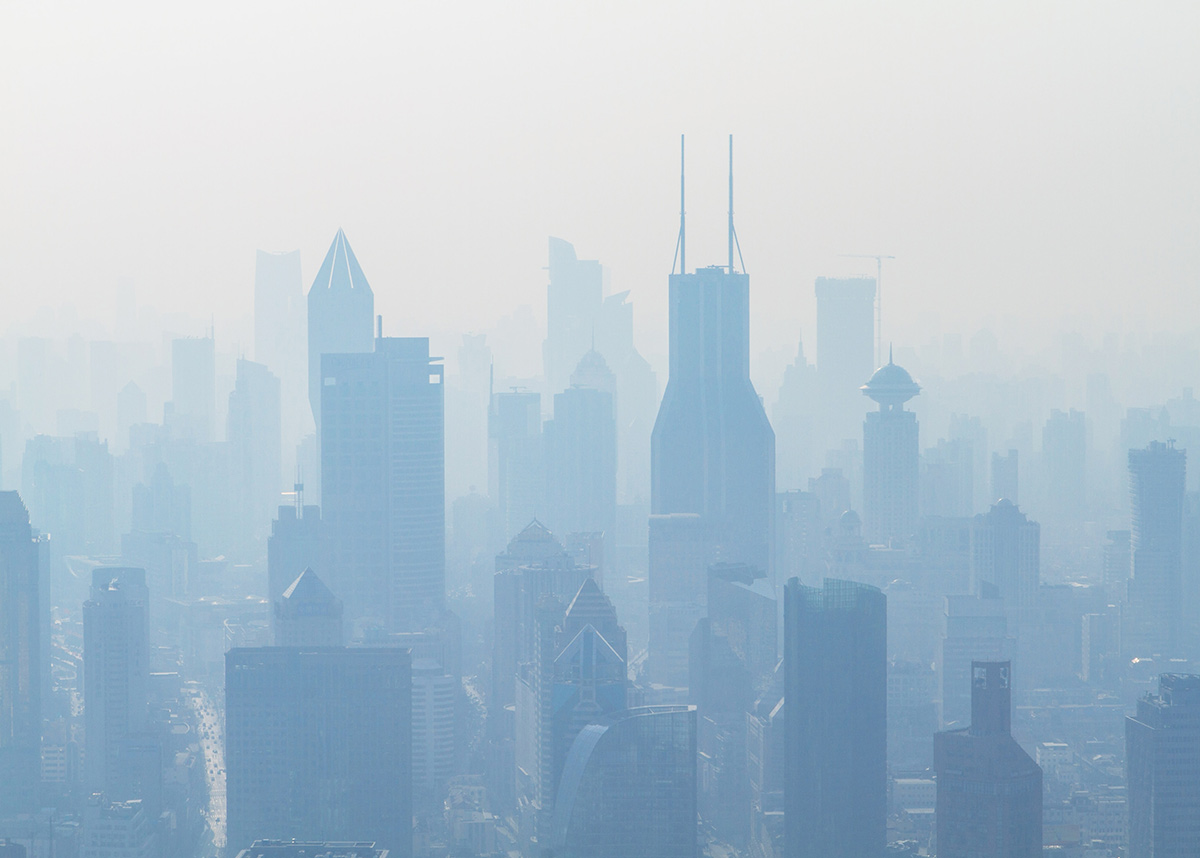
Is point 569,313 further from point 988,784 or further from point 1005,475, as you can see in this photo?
point 988,784

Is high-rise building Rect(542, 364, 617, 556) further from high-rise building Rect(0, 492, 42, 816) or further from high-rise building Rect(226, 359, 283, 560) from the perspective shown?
high-rise building Rect(0, 492, 42, 816)

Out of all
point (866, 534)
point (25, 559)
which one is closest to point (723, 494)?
point (866, 534)

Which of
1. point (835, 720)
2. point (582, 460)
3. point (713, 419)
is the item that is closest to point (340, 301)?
point (582, 460)

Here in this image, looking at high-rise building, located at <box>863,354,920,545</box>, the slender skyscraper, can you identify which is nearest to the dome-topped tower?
high-rise building, located at <box>863,354,920,545</box>

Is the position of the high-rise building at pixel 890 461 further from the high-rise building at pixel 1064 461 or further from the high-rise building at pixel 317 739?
the high-rise building at pixel 317 739

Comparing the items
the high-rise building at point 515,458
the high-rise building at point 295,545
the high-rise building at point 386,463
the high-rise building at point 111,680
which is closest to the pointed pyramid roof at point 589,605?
the high-rise building at point 111,680

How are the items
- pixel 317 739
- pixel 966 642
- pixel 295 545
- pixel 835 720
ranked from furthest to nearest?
pixel 295 545 → pixel 966 642 → pixel 317 739 → pixel 835 720
